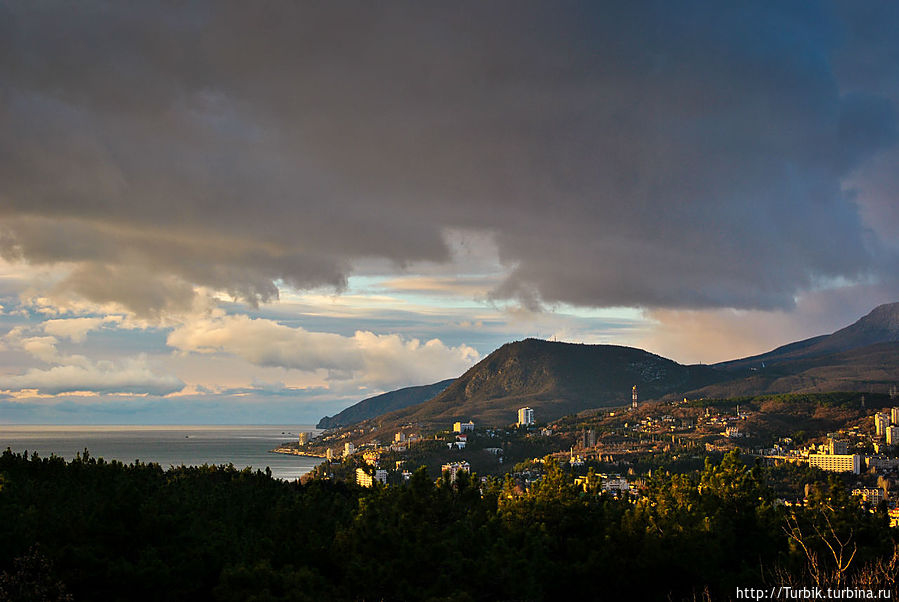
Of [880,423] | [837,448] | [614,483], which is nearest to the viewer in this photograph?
[614,483]

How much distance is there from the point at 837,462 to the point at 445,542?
392ft

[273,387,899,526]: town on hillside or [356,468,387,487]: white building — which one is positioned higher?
[356,468,387,487]: white building

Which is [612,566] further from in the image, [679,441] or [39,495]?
[679,441]

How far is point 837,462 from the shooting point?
404ft

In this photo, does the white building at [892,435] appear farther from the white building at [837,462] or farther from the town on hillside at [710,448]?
the white building at [837,462]

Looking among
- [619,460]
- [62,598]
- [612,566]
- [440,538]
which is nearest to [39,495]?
[62,598]

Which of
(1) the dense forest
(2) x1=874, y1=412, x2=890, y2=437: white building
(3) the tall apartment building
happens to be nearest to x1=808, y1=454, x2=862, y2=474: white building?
(3) the tall apartment building

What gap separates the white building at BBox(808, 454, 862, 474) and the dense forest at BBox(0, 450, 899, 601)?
338 ft

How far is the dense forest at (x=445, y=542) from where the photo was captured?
60.8ft

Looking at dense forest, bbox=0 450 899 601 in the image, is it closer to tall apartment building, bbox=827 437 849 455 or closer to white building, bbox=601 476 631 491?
white building, bbox=601 476 631 491

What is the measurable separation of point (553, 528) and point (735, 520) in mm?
5882

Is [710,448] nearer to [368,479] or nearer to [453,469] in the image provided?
[453,469]

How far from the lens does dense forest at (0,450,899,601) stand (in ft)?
60.8

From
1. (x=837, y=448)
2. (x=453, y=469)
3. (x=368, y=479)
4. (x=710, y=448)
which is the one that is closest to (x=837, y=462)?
(x=837, y=448)
